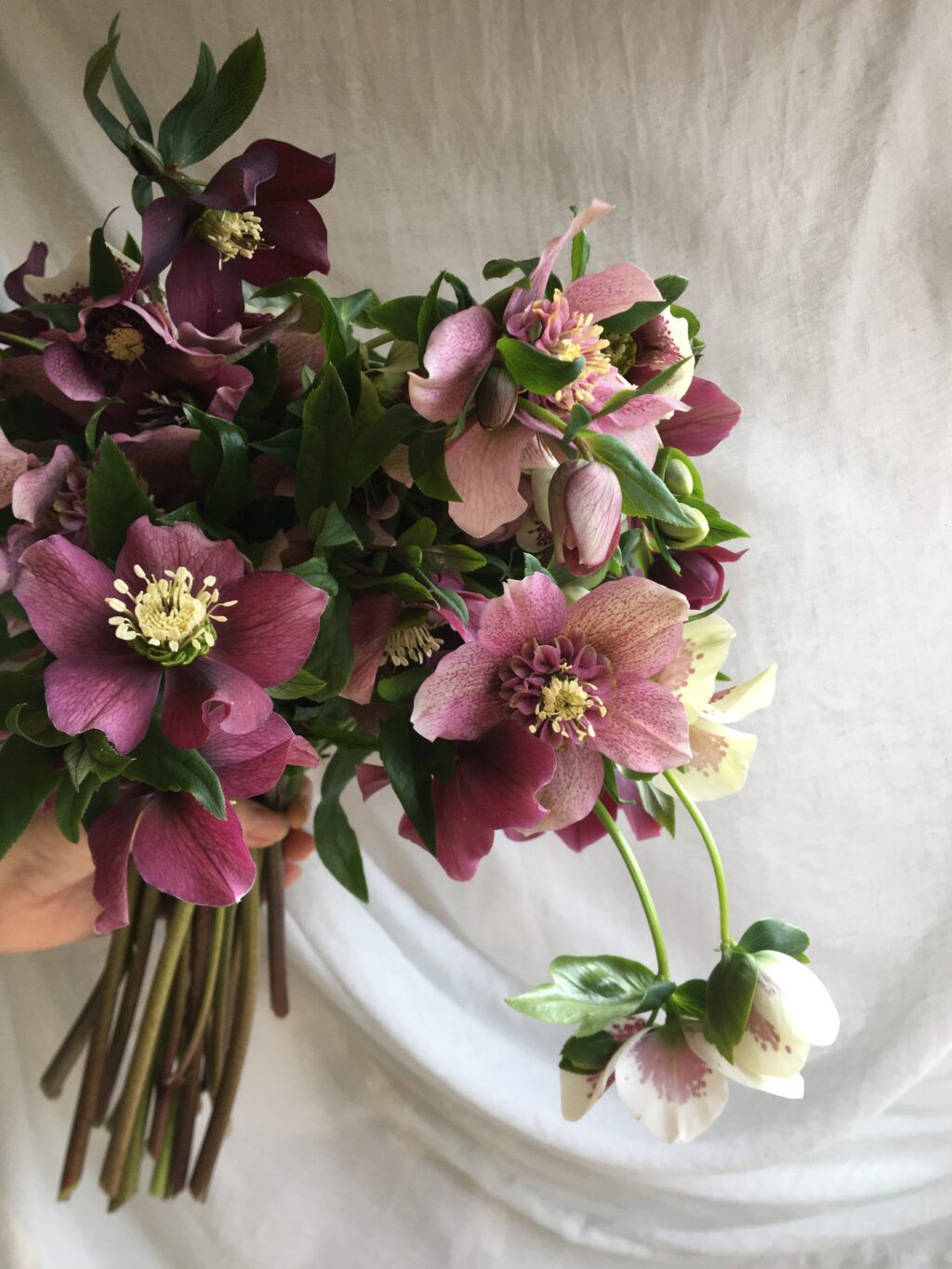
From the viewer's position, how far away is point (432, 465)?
0.36 metres

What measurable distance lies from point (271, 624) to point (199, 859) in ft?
0.31

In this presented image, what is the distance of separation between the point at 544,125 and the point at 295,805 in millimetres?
454

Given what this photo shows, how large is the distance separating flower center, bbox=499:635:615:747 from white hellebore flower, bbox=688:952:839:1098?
132mm

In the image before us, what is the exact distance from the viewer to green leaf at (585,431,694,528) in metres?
0.34

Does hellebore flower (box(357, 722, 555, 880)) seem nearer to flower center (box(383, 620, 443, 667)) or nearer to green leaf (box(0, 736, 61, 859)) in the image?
flower center (box(383, 620, 443, 667))

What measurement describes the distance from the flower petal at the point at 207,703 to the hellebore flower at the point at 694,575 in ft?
0.67

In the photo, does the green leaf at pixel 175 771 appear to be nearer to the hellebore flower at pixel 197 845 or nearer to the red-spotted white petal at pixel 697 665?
the hellebore flower at pixel 197 845

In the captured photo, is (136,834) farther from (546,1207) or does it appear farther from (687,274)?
(546,1207)

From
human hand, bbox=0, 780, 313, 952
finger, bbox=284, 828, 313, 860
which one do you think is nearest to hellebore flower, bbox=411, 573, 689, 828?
human hand, bbox=0, 780, 313, 952

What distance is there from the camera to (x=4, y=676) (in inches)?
13.5

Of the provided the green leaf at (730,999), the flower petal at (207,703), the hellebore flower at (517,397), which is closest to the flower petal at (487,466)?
the hellebore flower at (517,397)

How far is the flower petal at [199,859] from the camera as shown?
0.35 metres

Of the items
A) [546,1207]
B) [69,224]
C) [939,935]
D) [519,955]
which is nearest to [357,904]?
[519,955]

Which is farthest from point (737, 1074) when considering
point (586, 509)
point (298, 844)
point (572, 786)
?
point (298, 844)
